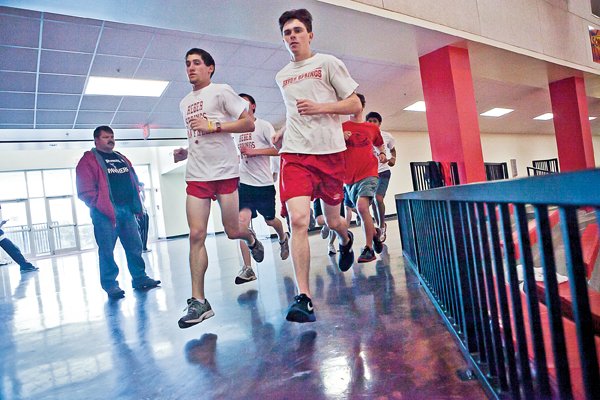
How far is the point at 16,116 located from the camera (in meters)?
6.79

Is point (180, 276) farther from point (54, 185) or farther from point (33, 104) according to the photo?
point (54, 185)

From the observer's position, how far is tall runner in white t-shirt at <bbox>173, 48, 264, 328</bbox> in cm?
205

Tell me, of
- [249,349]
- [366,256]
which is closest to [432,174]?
[366,256]

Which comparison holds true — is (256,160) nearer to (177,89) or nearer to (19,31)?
(19,31)

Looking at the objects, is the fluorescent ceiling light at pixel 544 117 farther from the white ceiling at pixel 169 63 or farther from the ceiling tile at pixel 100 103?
the ceiling tile at pixel 100 103

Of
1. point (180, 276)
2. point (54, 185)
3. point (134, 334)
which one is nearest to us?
point (134, 334)

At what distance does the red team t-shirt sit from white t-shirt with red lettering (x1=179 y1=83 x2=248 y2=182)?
3.85 feet

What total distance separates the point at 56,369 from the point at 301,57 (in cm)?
175

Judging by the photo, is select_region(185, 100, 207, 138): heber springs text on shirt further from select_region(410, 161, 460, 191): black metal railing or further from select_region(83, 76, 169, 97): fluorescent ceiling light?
select_region(83, 76, 169, 97): fluorescent ceiling light

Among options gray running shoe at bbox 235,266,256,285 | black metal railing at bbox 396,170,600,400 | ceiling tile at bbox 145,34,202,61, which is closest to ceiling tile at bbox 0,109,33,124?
ceiling tile at bbox 145,34,202,61

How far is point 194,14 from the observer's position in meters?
3.98

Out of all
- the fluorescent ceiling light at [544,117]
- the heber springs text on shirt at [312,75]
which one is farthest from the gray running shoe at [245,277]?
the fluorescent ceiling light at [544,117]

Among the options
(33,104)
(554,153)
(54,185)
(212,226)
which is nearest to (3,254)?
(54,185)

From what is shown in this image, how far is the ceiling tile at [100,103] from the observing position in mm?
6475
